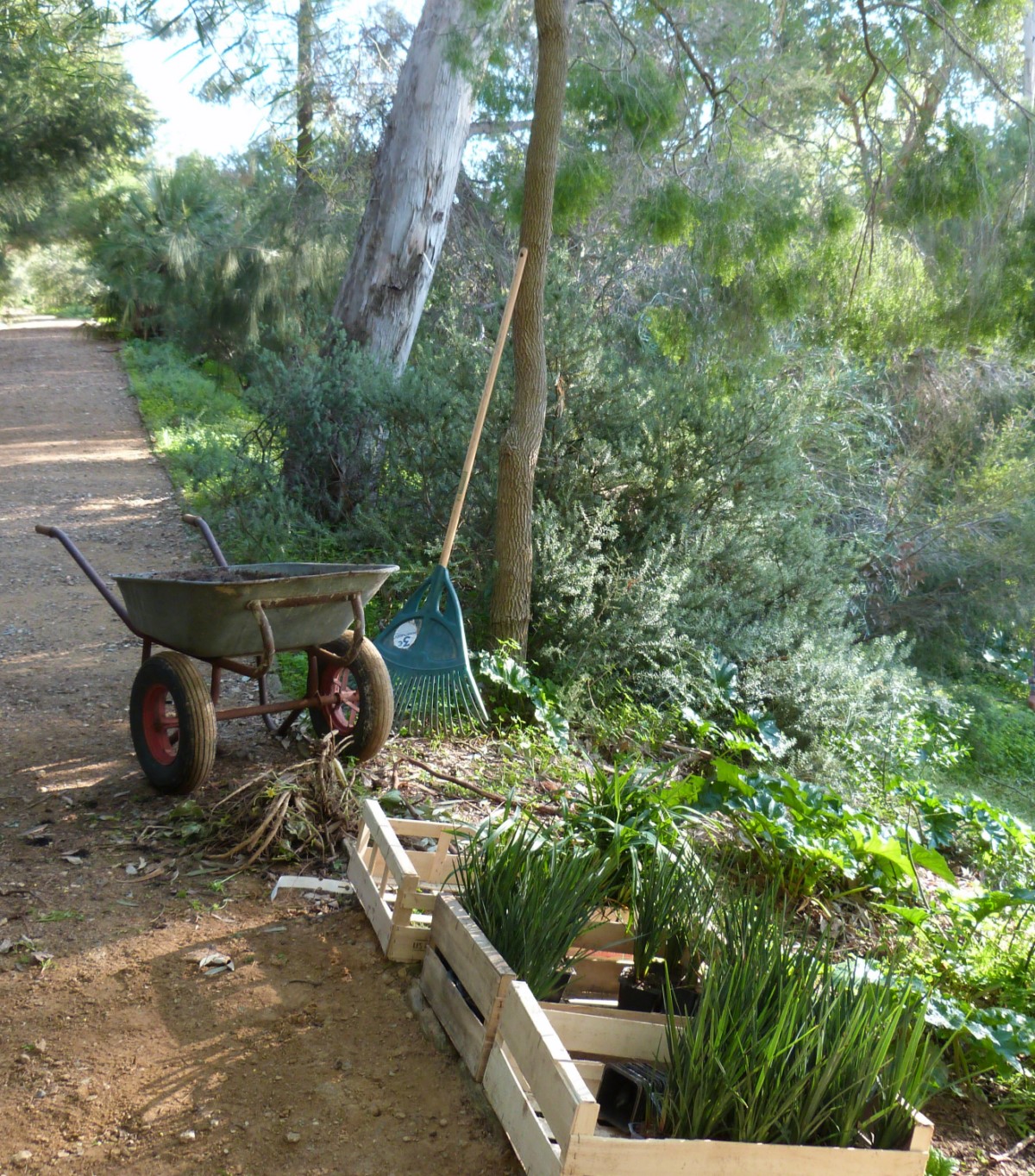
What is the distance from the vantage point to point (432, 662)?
4.82m

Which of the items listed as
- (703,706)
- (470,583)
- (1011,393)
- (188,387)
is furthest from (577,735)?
(188,387)

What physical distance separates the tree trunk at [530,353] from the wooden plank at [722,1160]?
343cm

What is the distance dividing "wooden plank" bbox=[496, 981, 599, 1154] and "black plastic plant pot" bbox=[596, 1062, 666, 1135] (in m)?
0.20

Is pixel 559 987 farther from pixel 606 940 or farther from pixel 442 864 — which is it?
pixel 442 864

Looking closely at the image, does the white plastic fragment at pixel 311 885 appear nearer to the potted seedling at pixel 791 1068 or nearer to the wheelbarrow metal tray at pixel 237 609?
the wheelbarrow metal tray at pixel 237 609

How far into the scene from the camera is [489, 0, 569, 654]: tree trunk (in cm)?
489

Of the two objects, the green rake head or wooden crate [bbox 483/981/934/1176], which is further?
the green rake head

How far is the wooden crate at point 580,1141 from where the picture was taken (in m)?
1.96

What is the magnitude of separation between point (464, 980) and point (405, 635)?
251 centimetres

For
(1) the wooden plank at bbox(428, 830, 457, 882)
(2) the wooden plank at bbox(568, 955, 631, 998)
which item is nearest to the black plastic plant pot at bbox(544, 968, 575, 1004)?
(2) the wooden plank at bbox(568, 955, 631, 998)

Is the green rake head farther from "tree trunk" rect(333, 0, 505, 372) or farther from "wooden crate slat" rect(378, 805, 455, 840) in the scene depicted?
"tree trunk" rect(333, 0, 505, 372)

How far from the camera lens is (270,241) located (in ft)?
47.0

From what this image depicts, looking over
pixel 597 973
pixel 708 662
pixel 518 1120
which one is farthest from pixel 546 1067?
pixel 708 662

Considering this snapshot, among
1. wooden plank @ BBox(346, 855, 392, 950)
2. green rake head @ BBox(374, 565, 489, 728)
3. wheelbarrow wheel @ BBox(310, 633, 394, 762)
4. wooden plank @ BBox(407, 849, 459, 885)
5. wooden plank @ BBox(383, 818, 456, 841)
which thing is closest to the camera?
wooden plank @ BBox(346, 855, 392, 950)
